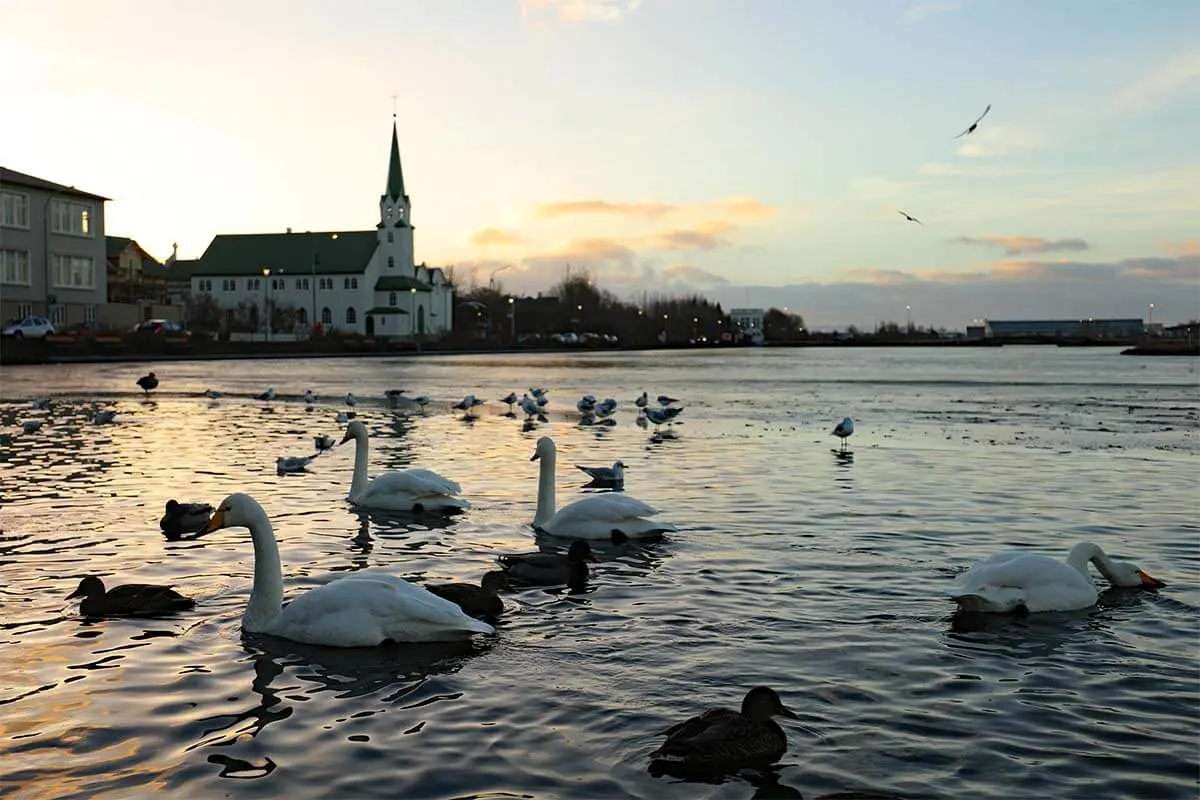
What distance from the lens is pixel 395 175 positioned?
484 feet

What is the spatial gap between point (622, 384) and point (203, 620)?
147 feet

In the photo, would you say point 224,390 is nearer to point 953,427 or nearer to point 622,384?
point 622,384

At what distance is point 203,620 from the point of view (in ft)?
29.1

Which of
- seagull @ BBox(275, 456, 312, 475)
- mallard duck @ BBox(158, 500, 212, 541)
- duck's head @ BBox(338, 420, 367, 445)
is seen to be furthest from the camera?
seagull @ BBox(275, 456, 312, 475)

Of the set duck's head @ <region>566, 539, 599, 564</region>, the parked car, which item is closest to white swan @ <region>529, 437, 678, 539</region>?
duck's head @ <region>566, 539, 599, 564</region>

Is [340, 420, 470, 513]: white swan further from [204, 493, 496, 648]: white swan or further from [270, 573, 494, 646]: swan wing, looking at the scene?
[270, 573, 494, 646]: swan wing

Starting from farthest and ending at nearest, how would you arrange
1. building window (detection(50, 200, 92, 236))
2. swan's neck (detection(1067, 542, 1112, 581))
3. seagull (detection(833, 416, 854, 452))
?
1. building window (detection(50, 200, 92, 236))
2. seagull (detection(833, 416, 854, 452))
3. swan's neck (detection(1067, 542, 1112, 581))

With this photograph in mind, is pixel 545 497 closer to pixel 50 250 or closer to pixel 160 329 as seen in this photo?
pixel 160 329

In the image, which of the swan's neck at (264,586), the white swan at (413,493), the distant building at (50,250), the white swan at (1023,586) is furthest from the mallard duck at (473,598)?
the distant building at (50,250)

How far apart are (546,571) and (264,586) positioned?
103 inches

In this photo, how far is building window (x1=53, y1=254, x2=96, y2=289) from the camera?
80.7 m

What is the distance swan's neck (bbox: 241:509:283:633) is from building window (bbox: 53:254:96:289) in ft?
264

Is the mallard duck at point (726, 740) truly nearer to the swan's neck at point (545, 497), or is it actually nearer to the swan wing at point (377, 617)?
the swan wing at point (377, 617)

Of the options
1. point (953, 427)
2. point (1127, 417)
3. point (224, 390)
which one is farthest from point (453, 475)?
point (224, 390)
